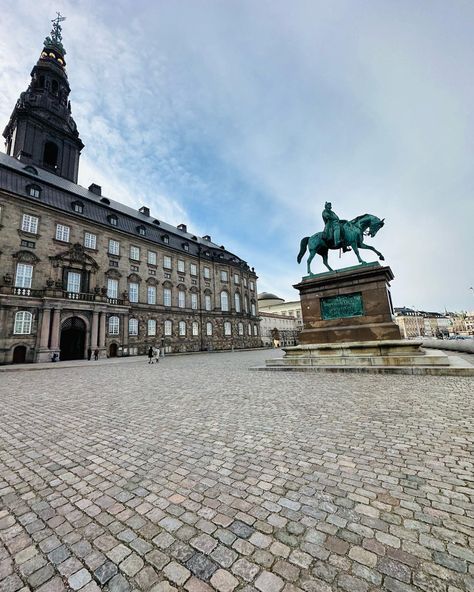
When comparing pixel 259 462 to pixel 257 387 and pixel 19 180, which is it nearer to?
pixel 257 387

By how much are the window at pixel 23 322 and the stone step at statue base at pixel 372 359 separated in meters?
22.9

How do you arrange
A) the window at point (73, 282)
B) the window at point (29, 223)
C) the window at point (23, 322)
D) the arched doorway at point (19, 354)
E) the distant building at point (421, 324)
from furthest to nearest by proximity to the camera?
1. the distant building at point (421, 324)
2. the window at point (73, 282)
3. the window at point (29, 223)
4. the window at point (23, 322)
5. the arched doorway at point (19, 354)

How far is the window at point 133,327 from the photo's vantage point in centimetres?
3303

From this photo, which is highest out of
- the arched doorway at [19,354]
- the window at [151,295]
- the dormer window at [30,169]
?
the dormer window at [30,169]

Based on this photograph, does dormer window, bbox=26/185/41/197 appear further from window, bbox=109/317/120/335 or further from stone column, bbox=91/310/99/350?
window, bbox=109/317/120/335

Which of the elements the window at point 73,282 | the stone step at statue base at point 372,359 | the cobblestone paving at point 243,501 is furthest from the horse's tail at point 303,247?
the window at point 73,282

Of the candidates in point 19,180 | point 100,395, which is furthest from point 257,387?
point 19,180

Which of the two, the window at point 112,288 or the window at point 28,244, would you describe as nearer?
the window at point 28,244

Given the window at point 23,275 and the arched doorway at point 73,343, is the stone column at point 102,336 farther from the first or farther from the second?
the window at point 23,275

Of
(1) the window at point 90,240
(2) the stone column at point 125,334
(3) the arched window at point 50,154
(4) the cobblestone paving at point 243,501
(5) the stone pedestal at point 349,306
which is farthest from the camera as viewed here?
(3) the arched window at point 50,154

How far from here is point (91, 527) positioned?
96.3 inches

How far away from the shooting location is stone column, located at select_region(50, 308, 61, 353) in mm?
24917

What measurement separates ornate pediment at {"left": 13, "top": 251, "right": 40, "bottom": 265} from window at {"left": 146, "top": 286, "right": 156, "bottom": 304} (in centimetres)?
1276

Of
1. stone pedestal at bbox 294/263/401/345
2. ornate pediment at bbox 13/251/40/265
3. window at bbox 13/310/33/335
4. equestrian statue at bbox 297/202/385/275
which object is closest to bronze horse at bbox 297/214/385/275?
equestrian statue at bbox 297/202/385/275
